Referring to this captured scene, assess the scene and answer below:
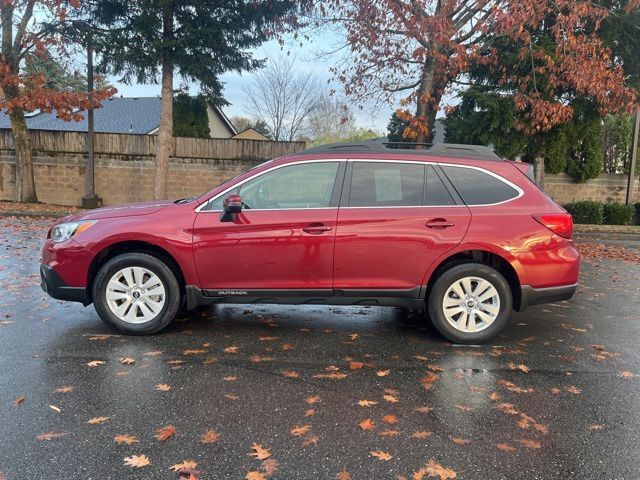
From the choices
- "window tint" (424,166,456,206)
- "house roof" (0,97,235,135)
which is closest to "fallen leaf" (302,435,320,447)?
"window tint" (424,166,456,206)

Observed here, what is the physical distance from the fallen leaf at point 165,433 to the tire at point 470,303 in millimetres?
2593

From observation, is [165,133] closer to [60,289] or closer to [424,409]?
[60,289]

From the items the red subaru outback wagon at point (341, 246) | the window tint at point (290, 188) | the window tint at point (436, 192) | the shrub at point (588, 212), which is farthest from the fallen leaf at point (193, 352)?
the shrub at point (588, 212)

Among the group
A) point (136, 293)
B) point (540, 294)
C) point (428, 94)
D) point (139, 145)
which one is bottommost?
point (136, 293)

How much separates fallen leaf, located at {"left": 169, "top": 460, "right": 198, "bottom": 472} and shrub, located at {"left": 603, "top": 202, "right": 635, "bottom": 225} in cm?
1695

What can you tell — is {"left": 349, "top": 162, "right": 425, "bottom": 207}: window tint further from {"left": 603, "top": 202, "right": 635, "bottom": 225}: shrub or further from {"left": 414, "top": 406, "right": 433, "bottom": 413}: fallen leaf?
{"left": 603, "top": 202, "right": 635, "bottom": 225}: shrub

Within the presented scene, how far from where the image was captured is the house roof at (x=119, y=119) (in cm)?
2861

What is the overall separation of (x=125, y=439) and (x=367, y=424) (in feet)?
4.88

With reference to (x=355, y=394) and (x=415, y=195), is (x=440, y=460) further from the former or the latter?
(x=415, y=195)

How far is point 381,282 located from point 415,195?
89cm

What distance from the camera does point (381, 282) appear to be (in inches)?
184

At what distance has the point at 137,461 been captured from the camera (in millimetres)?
2760

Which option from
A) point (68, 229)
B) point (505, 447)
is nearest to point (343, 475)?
point (505, 447)

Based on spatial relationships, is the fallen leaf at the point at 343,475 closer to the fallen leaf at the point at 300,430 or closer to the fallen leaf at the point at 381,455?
the fallen leaf at the point at 381,455
